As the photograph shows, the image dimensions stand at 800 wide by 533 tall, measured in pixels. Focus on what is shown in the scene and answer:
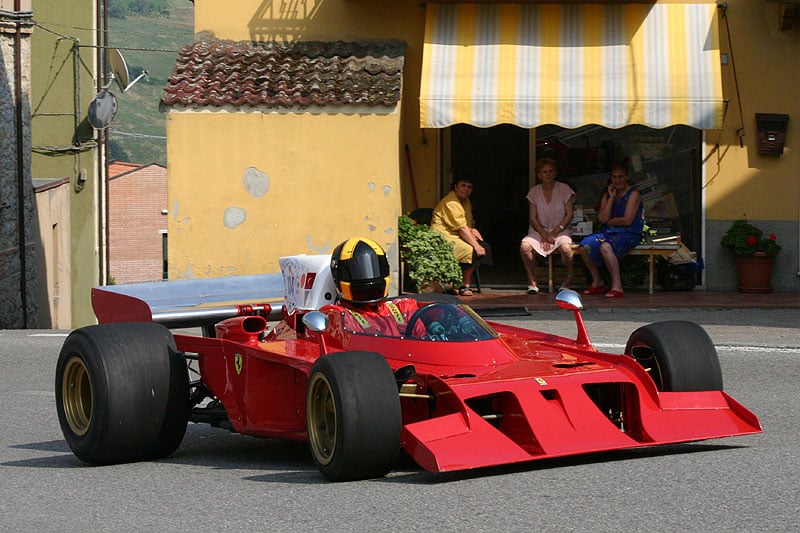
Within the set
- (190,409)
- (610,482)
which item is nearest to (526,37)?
(190,409)

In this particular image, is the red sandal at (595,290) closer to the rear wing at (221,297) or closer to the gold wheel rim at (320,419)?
the rear wing at (221,297)

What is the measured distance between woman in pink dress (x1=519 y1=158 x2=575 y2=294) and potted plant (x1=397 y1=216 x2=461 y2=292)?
980mm

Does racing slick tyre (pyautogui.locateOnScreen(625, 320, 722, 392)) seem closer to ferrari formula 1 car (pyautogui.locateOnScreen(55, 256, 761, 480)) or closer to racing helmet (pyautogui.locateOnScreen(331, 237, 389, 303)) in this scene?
ferrari formula 1 car (pyautogui.locateOnScreen(55, 256, 761, 480))

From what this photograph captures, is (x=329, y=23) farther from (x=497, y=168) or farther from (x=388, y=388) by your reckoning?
(x=388, y=388)

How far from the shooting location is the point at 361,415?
6.84 meters

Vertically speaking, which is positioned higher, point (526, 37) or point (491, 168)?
point (526, 37)

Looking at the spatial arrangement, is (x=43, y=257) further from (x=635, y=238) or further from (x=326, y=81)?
(x=635, y=238)

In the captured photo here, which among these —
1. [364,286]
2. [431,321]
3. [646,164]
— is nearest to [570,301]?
[431,321]

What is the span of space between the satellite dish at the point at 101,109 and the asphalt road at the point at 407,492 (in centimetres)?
2327

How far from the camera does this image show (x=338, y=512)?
6.39 m

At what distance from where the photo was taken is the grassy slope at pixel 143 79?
117 meters

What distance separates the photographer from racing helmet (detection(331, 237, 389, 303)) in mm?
8547

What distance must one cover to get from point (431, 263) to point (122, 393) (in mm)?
9719

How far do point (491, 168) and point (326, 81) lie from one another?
9.35ft
